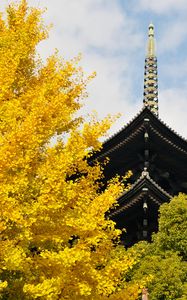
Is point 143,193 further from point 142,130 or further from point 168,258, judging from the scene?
point 168,258

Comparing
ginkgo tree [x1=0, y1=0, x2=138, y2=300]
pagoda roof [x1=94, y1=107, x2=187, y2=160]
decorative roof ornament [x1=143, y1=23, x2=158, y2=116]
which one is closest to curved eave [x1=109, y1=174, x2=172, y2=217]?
pagoda roof [x1=94, y1=107, x2=187, y2=160]

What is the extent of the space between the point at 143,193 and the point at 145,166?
81.1 inches

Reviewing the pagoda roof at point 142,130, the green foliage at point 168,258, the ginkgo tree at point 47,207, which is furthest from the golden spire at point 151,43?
the ginkgo tree at point 47,207

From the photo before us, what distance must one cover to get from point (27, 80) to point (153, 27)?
146ft

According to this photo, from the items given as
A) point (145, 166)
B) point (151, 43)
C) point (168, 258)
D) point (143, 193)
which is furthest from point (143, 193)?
point (151, 43)

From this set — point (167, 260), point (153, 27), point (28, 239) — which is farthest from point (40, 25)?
point (153, 27)

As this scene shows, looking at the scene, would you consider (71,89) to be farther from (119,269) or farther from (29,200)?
(119,269)

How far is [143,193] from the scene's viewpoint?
14500mm

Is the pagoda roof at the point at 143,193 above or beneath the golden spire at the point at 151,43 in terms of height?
beneath

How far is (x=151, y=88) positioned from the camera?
47.9 metres

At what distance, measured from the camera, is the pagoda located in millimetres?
14680

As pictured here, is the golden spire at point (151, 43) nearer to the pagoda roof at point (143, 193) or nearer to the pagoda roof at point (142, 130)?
the pagoda roof at point (142, 130)

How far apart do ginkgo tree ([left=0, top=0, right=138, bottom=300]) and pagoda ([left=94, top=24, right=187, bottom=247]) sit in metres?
6.37

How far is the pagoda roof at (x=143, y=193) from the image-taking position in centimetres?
1444
